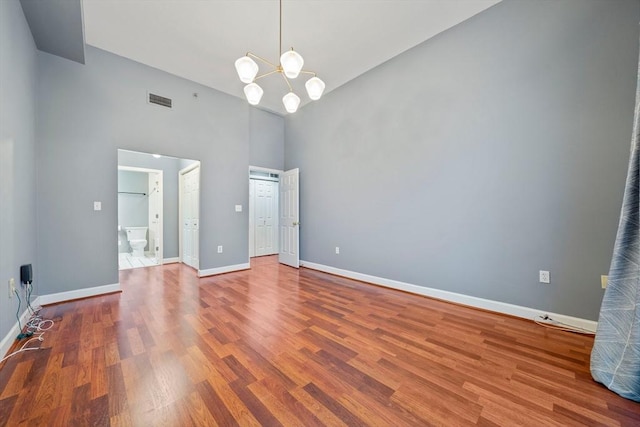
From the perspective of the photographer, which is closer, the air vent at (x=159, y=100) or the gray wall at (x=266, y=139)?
the air vent at (x=159, y=100)

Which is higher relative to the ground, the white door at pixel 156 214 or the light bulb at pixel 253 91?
the light bulb at pixel 253 91

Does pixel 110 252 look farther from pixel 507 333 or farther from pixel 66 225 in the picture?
pixel 507 333

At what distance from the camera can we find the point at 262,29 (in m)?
3.05

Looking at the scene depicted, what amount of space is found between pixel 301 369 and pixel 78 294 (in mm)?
3400

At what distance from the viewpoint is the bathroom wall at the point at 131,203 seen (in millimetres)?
6574

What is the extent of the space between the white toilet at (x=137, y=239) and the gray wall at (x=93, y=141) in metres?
3.09

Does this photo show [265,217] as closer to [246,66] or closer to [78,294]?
[78,294]

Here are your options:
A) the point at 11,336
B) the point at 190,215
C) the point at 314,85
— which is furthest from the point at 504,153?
the point at 190,215

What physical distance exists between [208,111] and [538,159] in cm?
492

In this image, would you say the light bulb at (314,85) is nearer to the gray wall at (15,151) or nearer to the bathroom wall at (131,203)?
the gray wall at (15,151)

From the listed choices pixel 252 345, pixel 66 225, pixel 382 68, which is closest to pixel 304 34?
pixel 382 68

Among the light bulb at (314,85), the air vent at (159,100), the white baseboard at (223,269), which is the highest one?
the air vent at (159,100)

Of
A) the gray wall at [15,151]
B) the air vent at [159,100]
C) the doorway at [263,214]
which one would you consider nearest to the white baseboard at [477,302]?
the doorway at [263,214]

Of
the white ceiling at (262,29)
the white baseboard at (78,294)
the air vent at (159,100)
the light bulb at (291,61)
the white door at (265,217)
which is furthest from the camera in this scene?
the white door at (265,217)
